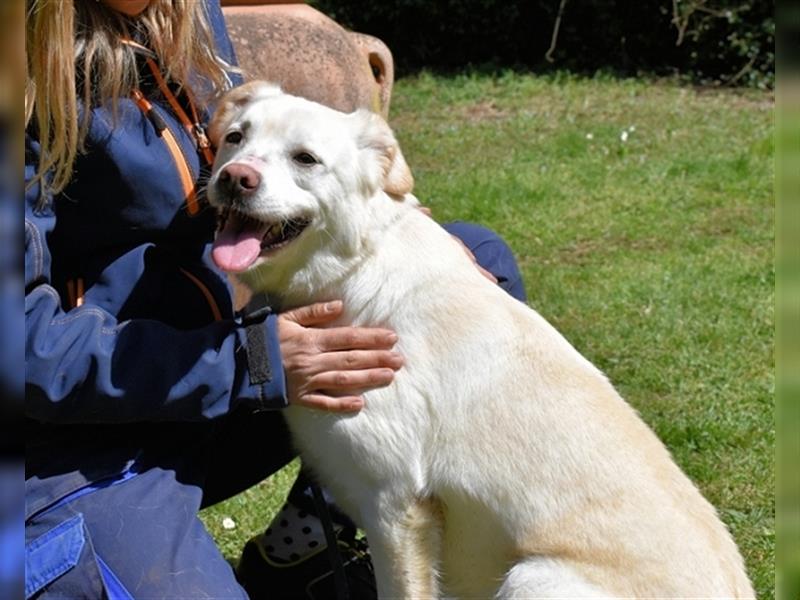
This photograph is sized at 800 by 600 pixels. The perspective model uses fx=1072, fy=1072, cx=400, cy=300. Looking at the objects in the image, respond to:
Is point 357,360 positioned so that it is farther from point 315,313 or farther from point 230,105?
point 230,105

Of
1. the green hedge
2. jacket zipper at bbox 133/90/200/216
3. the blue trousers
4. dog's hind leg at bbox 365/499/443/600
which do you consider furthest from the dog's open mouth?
the green hedge

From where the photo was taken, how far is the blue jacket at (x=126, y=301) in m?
2.02

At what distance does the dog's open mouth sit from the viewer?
211 centimetres

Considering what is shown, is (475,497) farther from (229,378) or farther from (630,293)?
(630,293)

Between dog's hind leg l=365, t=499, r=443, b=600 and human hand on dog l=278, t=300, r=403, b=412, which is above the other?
human hand on dog l=278, t=300, r=403, b=412

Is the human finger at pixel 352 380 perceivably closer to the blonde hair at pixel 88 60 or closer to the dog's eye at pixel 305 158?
the dog's eye at pixel 305 158

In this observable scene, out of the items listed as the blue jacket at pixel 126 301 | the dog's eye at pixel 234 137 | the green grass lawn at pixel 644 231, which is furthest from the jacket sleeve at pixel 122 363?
the green grass lawn at pixel 644 231

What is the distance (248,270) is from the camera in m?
2.17

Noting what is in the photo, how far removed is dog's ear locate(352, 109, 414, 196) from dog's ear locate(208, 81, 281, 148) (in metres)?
0.22

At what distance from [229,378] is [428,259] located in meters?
0.50

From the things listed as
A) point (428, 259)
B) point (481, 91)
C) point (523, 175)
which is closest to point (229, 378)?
point (428, 259)

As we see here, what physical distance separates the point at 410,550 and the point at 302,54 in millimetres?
2903

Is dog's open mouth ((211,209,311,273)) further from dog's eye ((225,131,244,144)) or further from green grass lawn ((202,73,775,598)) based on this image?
green grass lawn ((202,73,775,598))

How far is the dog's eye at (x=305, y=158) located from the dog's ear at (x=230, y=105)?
0.70ft
